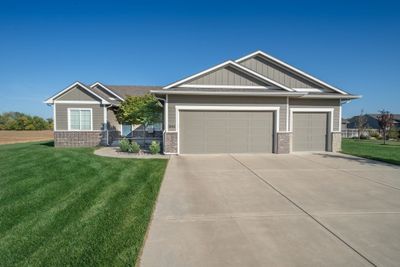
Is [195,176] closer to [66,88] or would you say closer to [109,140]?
[109,140]

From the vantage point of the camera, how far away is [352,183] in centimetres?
689

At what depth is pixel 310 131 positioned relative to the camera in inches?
550

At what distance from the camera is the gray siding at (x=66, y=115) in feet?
51.1

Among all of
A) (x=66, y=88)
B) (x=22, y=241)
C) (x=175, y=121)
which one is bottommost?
(x=22, y=241)

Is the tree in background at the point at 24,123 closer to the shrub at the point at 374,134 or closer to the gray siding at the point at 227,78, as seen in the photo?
the gray siding at the point at 227,78

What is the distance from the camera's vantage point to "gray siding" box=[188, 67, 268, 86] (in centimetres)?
1288

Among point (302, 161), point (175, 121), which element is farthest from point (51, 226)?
point (302, 161)

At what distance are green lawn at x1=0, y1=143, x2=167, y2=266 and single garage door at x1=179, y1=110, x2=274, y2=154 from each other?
177 inches

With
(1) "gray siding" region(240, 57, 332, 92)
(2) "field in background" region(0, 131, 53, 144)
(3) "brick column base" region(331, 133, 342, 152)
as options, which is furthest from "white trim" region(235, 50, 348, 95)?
(2) "field in background" region(0, 131, 53, 144)

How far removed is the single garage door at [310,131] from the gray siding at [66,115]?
1295cm

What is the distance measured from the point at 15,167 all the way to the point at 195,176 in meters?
6.78

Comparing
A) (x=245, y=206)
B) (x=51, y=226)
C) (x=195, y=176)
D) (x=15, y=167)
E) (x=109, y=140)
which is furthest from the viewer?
(x=109, y=140)

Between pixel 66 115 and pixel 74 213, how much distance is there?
1336 cm

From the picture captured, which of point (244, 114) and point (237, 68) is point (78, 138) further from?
point (237, 68)
